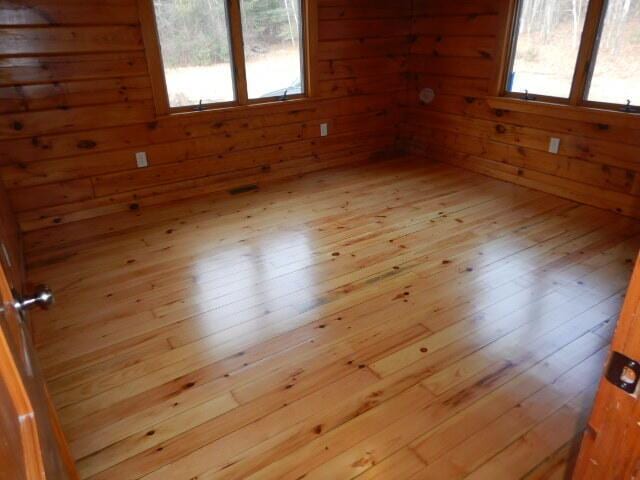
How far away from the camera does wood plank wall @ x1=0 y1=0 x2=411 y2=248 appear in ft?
9.87

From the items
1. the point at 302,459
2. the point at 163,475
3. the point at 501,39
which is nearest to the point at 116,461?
the point at 163,475

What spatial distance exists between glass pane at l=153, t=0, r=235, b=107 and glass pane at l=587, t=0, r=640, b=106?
2.77m

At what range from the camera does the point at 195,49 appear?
11.6 ft

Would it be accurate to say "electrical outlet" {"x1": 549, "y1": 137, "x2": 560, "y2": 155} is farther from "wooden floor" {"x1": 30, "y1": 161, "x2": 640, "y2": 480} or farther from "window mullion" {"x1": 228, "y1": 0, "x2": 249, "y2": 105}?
"window mullion" {"x1": 228, "y1": 0, "x2": 249, "y2": 105}

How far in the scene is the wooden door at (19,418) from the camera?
1.73ft

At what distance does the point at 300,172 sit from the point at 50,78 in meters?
2.15

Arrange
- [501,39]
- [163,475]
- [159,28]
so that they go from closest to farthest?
[163,475], [159,28], [501,39]

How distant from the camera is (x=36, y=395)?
774 mm

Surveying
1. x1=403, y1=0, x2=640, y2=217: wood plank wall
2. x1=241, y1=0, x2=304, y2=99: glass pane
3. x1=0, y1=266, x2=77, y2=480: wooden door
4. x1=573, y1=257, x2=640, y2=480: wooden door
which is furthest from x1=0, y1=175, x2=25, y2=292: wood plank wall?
x1=403, y1=0, x2=640, y2=217: wood plank wall

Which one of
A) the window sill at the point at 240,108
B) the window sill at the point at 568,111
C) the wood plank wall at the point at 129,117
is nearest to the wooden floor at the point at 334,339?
the wood plank wall at the point at 129,117

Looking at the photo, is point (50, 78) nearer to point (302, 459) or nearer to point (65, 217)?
point (65, 217)

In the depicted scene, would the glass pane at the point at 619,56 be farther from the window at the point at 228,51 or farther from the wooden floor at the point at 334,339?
the window at the point at 228,51

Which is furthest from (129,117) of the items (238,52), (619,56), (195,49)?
(619,56)

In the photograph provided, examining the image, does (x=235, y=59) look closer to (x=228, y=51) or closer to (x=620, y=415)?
(x=228, y=51)
